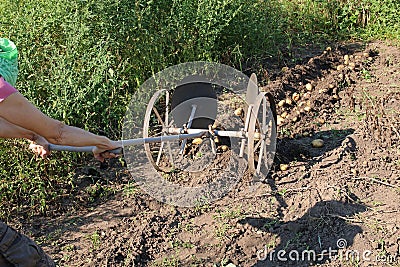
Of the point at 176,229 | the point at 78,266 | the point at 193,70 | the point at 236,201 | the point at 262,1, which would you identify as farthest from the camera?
the point at 262,1

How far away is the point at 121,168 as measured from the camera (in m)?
4.82

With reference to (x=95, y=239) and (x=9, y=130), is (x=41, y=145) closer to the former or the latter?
(x=9, y=130)

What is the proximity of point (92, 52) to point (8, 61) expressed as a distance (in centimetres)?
238

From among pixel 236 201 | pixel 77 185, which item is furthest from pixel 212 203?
pixel 77 185

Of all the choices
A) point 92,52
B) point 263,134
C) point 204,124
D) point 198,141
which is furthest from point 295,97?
point 92,52

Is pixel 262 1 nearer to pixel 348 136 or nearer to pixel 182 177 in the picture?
pixel 348 136

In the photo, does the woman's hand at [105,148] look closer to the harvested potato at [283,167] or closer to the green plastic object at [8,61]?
the green plastic object at [8,61]

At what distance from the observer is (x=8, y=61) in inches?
100

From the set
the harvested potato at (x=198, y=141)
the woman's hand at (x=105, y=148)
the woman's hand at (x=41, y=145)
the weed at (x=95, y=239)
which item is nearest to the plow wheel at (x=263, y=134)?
the harvested potato at (x=198, y=141)

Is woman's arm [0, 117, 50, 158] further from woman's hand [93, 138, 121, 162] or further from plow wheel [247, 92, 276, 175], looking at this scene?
plow wheel [247, 92, 276, 175]

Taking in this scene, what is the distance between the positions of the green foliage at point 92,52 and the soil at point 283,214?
31 centimetres

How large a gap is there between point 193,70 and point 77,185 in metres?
1.66

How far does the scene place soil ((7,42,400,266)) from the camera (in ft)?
12.3

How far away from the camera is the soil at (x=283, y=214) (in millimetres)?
3758
